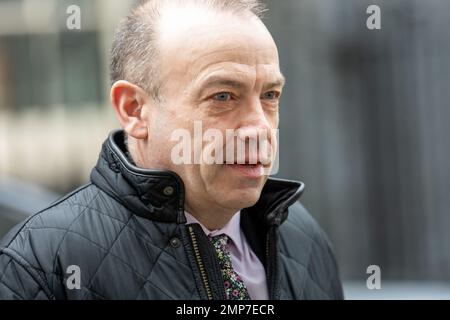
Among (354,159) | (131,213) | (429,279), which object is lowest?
(429,279)

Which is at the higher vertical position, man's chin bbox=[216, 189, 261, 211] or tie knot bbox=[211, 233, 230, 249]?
man's chin bbox=[216, 189, 261, 211]

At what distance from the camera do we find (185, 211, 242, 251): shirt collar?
2.33 meters

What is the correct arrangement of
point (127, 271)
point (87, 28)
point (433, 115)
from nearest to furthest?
point (127, 271) < point (433, 115) < point (87, 28)

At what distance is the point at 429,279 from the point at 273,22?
101 inches

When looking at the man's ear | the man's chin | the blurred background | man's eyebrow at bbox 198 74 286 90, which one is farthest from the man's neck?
the blurred background

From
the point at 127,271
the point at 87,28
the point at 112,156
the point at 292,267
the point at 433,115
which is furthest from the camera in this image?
the point at 87,28

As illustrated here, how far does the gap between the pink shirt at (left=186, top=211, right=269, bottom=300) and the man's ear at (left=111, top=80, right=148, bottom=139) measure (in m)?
0.29

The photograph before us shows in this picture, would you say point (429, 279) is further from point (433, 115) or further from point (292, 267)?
point (292, 267)

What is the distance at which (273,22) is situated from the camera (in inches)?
263

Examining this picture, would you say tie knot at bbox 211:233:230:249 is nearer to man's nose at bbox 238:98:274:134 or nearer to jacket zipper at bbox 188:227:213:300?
jacket zipper at bbox 188:227:213:300

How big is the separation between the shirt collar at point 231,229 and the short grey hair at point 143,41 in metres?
0.37

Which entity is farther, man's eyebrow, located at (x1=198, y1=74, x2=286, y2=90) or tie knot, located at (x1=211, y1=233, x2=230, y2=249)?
tie knot, located at (x1=211, y1=233, x2=230, y2=249)

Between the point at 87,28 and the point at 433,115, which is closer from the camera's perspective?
the point at 433,115

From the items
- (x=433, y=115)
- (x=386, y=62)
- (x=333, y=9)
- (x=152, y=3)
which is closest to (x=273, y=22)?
(x=333, y=9)
